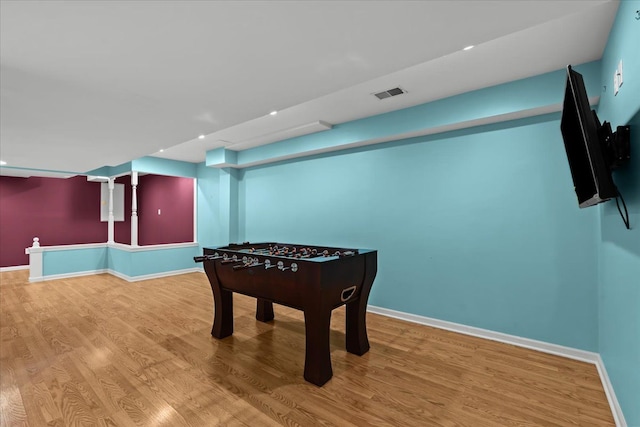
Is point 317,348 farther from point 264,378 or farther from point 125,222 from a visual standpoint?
point 125,222

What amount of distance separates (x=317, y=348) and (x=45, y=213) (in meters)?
8.30

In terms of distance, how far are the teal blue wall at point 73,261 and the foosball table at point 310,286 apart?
188 inches

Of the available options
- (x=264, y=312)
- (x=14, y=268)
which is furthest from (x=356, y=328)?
(x=14, y=268)

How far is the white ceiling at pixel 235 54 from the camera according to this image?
119cm

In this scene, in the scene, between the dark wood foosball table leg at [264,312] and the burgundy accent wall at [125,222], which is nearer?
the dark wood foosball table leg at [264,312]

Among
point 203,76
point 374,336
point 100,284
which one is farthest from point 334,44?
point 100,284

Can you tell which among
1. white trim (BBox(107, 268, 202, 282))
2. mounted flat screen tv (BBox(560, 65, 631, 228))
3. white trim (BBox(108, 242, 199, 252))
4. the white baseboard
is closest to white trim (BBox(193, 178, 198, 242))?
white trim (BBox(108, 242, 199, 252))

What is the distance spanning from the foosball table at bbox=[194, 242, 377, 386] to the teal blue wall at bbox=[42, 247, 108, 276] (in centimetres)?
477

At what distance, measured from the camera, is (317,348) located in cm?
223

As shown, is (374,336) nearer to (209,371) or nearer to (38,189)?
(209,371)

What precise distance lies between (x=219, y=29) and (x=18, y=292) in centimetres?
620

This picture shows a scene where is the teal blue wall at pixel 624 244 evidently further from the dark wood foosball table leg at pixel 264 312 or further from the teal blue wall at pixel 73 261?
the teal blue wall at pixel 73 261

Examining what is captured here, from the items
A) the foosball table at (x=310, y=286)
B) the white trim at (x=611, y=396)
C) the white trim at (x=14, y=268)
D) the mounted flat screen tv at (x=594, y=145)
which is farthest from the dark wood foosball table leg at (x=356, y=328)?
the white trim at (x=14, y=268)

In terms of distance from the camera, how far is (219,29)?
51.3 inches
